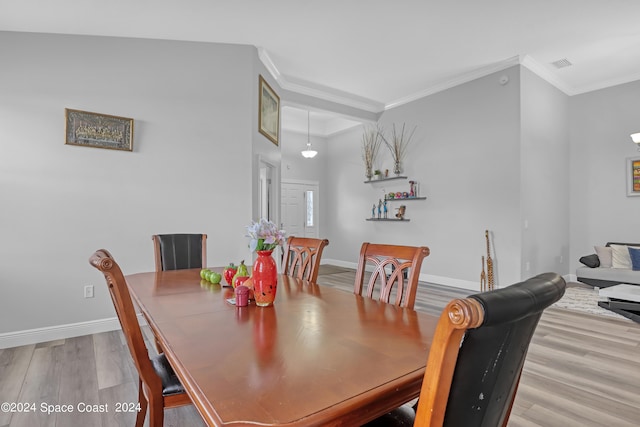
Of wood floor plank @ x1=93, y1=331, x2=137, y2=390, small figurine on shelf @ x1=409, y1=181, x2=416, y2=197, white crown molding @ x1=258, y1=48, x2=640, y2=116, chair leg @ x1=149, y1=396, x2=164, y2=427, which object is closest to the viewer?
chair leg @ x1=149, y1=396, x2=164, y2=427

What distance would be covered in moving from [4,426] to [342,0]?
3.89 metres

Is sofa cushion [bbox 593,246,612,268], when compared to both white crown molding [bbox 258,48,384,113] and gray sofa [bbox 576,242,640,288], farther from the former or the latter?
white crown molding [bbox 258,48,384,113]


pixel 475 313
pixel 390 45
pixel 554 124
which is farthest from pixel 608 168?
pixel 475 313

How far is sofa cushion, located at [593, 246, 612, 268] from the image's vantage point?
481 cm

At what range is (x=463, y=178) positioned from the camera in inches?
205

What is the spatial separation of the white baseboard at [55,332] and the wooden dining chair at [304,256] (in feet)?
7.09

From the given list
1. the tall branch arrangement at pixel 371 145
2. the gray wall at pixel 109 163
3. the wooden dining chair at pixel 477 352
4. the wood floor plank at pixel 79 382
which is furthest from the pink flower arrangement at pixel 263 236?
the tall branch arrangement at pixel 371 145

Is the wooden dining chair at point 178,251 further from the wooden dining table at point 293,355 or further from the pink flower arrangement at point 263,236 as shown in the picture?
the pink flower arrangement at point 263,236

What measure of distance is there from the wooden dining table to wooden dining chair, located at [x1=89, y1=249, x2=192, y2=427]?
0.09 m

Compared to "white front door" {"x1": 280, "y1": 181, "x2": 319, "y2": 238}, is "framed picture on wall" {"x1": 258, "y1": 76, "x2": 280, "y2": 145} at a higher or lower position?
higher

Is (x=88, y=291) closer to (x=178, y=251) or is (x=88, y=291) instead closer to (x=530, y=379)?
(x=178, y=251)

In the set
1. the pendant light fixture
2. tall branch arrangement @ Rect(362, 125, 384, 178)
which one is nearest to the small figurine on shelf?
tall branch arrangement @ Rect(362, 125, 384, 178)

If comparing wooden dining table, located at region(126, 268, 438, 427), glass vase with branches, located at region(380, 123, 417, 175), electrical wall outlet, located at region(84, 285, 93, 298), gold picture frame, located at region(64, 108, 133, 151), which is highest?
glass vase with branches, located at region(380, 123, 417, 175)

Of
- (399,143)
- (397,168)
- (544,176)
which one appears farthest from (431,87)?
(544,176)
